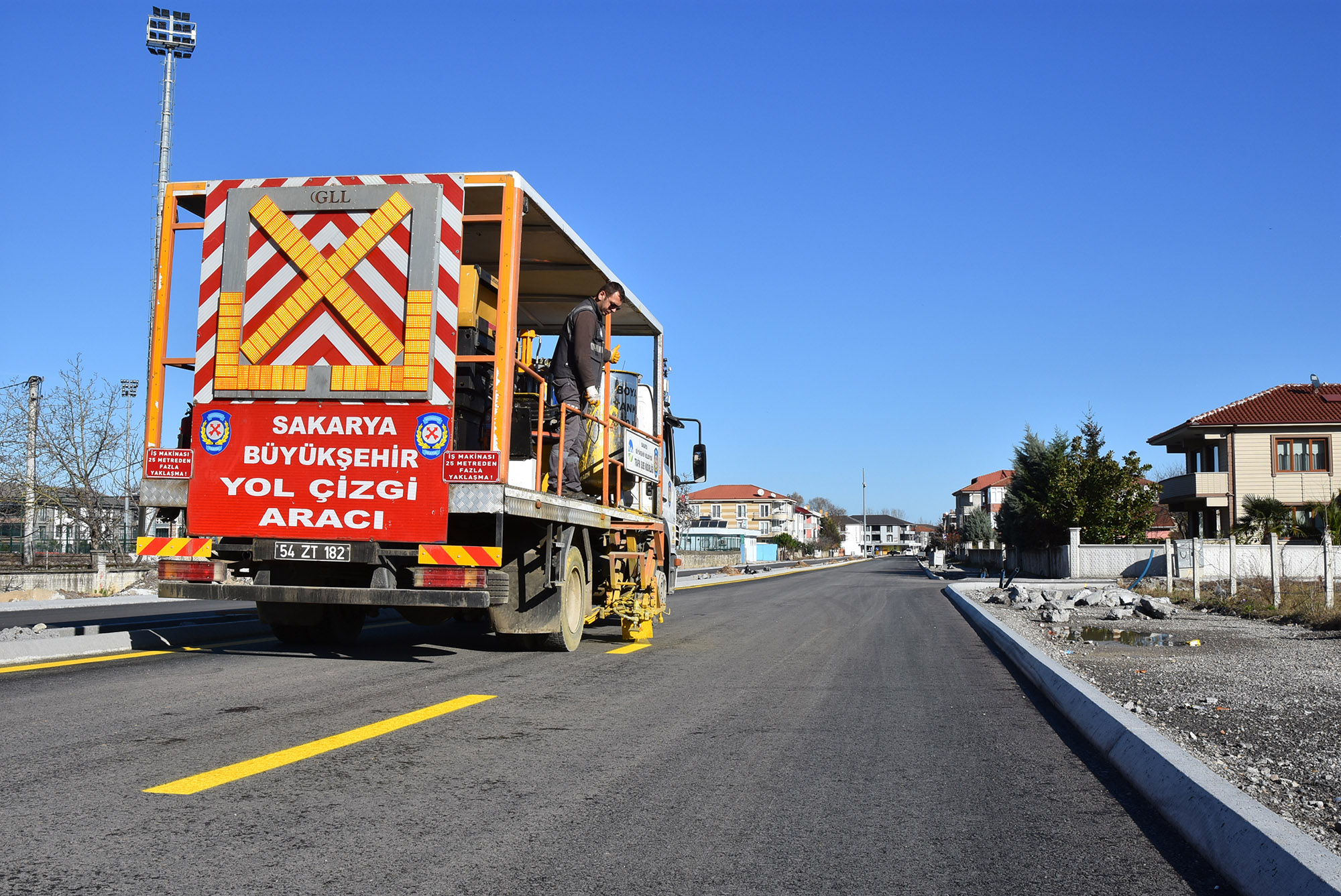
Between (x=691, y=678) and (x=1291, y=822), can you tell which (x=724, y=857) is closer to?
(x=1291, y=822)

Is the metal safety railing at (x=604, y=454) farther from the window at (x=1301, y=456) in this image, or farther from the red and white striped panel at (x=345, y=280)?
the window at (x=1301, y=456)

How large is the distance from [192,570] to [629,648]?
4.52 metres

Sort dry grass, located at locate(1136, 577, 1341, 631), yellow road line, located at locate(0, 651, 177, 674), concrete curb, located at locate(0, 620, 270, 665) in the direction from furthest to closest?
dry grass, located at locate(1136, 577, 1341, 631)
concrete curb, located at locate(0, 620, 270, 665)
yellow road line, located at locate(0, 651, 177, 674)

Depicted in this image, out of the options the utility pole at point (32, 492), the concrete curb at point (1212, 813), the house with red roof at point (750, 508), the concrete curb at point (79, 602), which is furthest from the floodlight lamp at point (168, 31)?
the house with red roof at point (750, 508)


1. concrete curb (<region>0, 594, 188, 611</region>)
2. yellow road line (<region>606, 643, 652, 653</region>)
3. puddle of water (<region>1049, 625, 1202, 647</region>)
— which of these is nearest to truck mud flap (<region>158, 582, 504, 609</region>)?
yellow road line (<region>606, 643, 652, 653</region>)

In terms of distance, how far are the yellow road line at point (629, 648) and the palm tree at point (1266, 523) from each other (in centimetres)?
3047

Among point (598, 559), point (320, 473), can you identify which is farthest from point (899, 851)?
point (598, 559)

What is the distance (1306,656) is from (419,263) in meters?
9.03

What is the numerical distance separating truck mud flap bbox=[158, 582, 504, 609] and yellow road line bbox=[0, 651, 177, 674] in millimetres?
1274

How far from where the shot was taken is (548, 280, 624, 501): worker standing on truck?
359 inches

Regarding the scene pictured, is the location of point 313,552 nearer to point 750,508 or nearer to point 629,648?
point 629,648

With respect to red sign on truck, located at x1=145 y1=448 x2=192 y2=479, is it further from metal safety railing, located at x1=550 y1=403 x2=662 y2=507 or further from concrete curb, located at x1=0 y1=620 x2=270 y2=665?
metal safety railing, located at x1=550 y1=403 x2=662 y2=507

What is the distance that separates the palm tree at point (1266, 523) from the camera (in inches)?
1357

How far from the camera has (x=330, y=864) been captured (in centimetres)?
333
